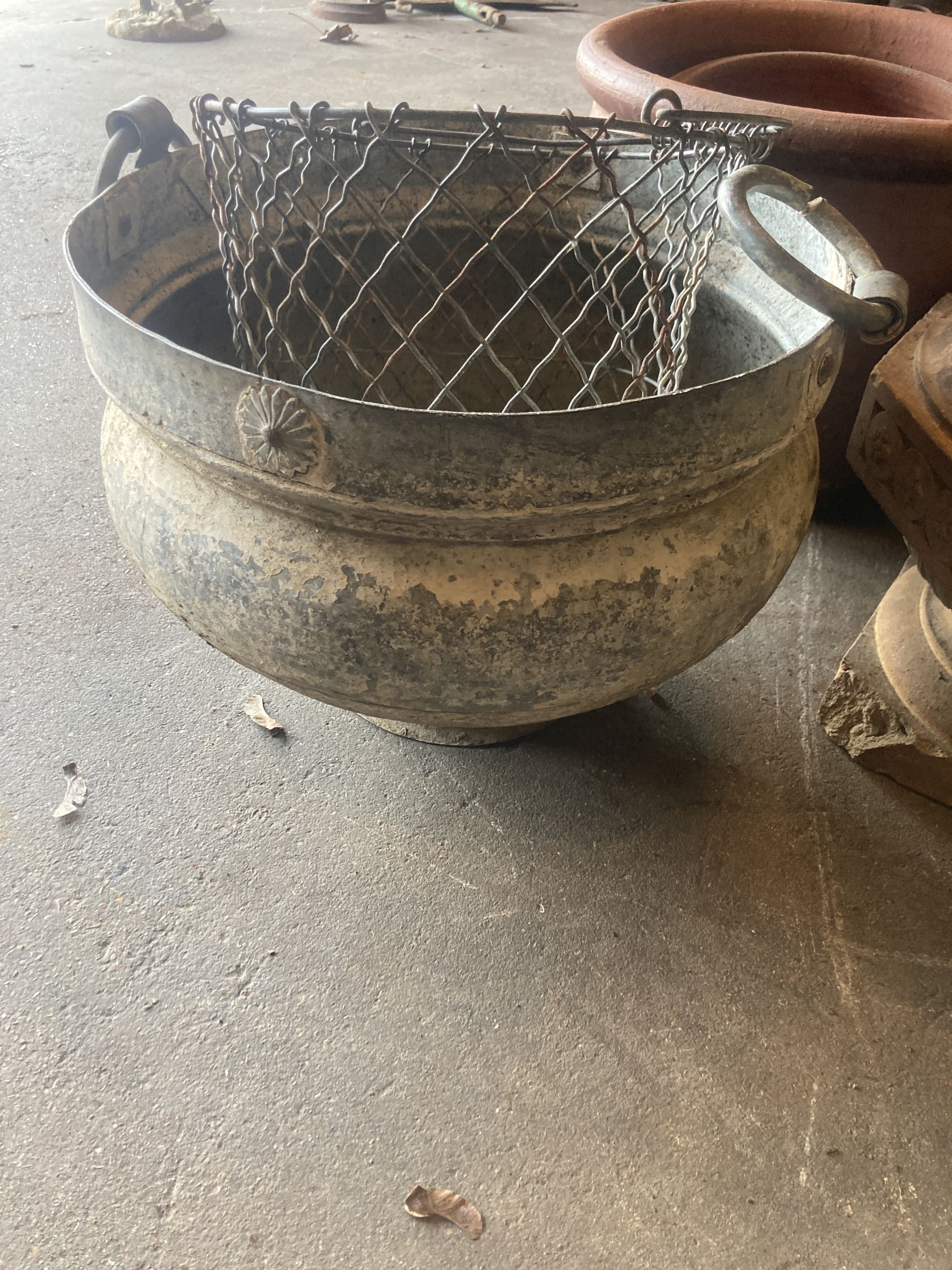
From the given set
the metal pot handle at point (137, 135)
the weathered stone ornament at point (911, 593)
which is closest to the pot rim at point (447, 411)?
the metal pot handle at point (137, 135)

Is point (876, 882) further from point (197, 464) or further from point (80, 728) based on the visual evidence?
point (80, 728)

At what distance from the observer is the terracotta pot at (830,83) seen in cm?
210

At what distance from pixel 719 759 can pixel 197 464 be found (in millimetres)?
1034

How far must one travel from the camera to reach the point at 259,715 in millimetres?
1652

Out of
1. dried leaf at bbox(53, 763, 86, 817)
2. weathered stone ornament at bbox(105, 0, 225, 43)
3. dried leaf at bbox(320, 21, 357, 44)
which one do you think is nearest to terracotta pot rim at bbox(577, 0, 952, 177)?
dried leaf at bbox(53, 763, 86, 817)

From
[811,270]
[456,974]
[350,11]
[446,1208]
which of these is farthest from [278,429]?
[350,11]

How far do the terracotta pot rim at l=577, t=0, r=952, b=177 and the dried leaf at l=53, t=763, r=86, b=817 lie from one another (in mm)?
1530

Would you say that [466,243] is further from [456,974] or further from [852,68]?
[456,974]

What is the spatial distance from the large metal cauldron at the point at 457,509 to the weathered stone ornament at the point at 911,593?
0.75 ft

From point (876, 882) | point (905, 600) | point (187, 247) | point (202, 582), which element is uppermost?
A: point (187, 247)

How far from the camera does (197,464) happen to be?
3.55 feet

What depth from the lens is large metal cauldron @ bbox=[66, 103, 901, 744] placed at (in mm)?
925

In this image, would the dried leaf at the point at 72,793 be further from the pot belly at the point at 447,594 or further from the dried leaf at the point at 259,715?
the pot belly at the point at 447,594

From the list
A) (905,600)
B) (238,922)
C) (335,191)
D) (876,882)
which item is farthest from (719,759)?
(335,191)
